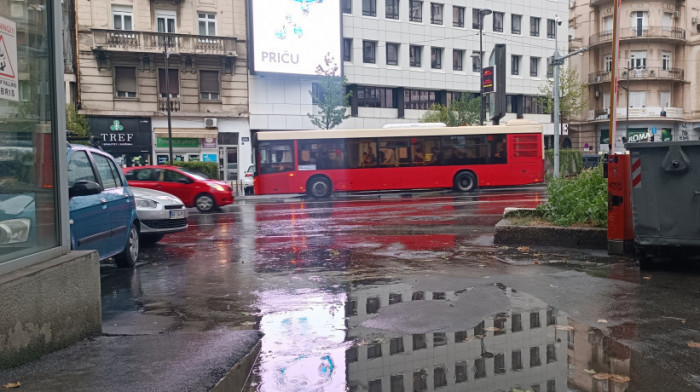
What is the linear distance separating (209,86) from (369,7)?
520 inches

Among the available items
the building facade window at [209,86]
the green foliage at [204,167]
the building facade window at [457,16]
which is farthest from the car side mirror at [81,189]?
the building facade window at [457,16]

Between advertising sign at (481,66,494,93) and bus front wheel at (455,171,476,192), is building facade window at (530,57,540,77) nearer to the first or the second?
advertising sign at (481,66,494,93)

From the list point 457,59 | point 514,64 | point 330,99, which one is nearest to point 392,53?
point 457,59

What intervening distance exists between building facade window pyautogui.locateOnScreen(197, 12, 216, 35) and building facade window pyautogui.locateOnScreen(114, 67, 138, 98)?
15.1 feet

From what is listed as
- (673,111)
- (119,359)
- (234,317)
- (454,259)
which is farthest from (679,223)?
(673,111)

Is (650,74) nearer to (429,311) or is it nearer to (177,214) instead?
(177,214)

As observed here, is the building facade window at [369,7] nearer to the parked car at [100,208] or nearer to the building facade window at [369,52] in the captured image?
the building facade window at [369,52]

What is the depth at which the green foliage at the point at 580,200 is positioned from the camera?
9.73 meters

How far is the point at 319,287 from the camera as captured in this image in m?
7.20

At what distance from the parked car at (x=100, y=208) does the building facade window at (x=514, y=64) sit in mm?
44763

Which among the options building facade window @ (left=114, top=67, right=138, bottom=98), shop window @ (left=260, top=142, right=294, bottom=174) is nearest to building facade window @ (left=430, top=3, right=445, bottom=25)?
building facade window @ (left=114, top=67, right=138, bottom=98)

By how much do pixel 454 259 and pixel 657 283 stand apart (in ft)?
9.01

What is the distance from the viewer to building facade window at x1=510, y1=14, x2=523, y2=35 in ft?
164

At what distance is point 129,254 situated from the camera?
894 cm
